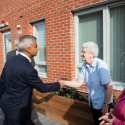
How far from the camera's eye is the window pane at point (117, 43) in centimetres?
379

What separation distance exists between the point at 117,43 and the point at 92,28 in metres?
0.90

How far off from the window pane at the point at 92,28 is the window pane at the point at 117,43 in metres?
0.32

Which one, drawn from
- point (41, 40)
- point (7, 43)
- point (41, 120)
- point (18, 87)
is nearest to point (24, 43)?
point (18, 87)

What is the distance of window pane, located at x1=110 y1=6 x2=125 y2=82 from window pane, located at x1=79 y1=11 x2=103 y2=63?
1.04 ft

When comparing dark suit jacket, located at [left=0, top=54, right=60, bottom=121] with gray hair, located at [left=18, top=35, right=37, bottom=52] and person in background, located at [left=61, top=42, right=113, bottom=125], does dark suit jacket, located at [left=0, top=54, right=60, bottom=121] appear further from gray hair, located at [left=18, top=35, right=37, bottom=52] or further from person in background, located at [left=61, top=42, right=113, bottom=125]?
person in background, located at [left=61, top=42, right=113, bottom=125]

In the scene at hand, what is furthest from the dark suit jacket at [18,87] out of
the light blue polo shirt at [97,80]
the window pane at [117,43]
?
the window pane at [117,43]

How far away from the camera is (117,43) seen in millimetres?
3912

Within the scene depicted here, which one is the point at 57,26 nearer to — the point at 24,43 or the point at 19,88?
the point at 24,43

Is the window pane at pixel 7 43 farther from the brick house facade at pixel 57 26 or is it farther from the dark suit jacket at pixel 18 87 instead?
the dark suit jacket at pixel 18 87

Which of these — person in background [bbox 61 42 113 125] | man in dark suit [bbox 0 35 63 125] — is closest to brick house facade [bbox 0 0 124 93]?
person in background [bbox 61 42 113 125]

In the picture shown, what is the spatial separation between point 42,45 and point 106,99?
4137 millimetres

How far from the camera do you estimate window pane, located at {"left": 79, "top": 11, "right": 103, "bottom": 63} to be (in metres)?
4.15

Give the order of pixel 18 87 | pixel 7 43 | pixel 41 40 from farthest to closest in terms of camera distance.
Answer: pixel 7 43
pixel 41 40
pixel 18 87

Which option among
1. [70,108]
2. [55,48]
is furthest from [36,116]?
[55,48]
